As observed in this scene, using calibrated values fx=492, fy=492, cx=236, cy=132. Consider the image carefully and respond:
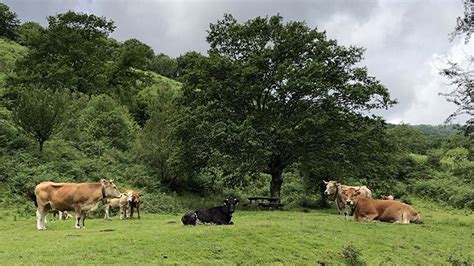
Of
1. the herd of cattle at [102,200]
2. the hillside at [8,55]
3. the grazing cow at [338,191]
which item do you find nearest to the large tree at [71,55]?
the hillside at [8,55]

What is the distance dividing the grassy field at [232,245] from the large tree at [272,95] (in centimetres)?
1094

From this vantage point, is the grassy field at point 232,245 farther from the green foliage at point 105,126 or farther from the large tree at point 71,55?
the large tree at point 71,55

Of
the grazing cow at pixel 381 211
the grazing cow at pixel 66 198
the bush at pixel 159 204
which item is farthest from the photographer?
the bush at pixel 159 204

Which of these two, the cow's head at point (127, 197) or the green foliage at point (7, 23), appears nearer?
the cow's head at point (127, 197)

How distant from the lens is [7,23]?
8494 centimetres

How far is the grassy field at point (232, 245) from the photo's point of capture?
12.1 meters

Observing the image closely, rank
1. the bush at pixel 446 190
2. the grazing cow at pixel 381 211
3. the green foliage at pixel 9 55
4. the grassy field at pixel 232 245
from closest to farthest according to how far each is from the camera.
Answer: the grassy field at pixel 232 245 → the grazing cow at pixel 381 211 → the bush at pixel 446 190 → the green foliage at pixel 9 55

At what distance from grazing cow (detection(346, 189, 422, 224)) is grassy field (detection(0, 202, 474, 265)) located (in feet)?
6.02

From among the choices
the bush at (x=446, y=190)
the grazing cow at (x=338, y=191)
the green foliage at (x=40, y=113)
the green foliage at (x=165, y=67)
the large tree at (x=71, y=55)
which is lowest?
the grazing cow at (x=338, y=191)

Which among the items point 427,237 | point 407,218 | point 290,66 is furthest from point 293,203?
point 427,237

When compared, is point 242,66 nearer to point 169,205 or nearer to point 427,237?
point 169,205

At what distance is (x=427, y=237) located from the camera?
59.4 ft

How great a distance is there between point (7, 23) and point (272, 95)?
69874 millimetres

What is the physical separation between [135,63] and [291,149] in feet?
101
